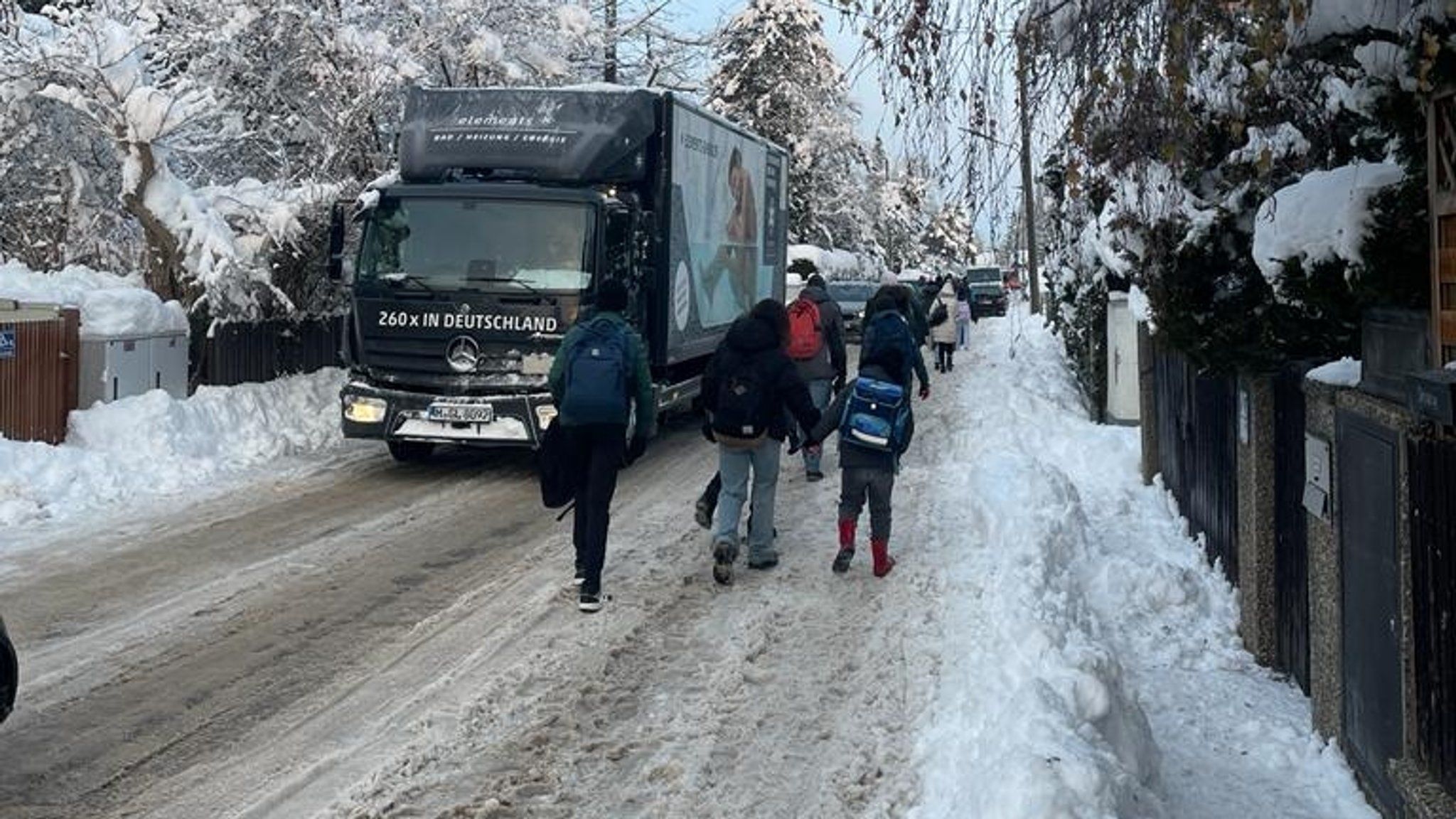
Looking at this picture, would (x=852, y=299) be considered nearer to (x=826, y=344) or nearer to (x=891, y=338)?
(x=826, y=344)

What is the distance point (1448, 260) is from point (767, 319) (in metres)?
4.76

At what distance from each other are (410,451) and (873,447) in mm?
7084

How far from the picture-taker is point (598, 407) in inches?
308

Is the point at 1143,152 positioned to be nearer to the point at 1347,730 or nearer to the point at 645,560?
the point at 1347,730

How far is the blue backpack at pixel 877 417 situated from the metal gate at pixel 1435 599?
13.5 feet

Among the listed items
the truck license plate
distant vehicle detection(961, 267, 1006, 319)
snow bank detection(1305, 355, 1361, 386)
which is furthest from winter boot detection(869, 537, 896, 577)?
distant vehicle detection(961, 267, 1006, 319)

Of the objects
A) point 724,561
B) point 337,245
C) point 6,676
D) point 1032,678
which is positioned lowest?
point 1032,678

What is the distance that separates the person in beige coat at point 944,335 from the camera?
24.6 meters

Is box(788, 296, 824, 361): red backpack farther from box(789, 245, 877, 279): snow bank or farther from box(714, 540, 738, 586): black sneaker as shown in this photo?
box(789, 245, 877, 279): snow bank

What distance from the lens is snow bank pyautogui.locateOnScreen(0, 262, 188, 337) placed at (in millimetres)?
13758

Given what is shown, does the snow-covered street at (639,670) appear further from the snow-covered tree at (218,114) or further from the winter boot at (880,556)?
the snow-covered tree at (218,114)

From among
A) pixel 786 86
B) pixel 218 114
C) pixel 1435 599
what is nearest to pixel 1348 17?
pixel 1435 599

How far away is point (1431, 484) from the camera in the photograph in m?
4.39

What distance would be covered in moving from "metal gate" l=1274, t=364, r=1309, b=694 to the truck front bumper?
22.6 feet
